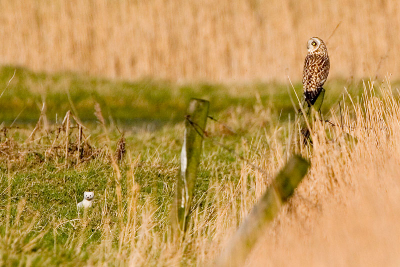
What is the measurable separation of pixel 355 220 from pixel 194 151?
108 cm

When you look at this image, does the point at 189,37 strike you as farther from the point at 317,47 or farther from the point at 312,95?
the point at 312,95

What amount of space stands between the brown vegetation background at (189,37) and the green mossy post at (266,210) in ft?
37.9

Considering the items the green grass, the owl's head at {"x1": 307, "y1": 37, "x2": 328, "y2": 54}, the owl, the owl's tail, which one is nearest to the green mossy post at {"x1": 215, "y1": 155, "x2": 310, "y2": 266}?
the owl

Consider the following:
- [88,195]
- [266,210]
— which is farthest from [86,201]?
[266,210]

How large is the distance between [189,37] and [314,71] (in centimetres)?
1068

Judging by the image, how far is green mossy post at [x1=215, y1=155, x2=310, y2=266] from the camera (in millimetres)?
3533

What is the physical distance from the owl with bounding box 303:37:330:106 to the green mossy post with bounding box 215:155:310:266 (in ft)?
5.75

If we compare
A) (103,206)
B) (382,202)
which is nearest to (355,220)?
(382,202)

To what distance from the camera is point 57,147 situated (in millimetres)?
7707

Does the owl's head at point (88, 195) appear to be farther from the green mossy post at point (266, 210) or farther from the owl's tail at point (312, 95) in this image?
the green mossy post at point (266, 210)

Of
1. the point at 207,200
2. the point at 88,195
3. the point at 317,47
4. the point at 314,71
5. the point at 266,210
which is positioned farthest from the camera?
the point at 88,195

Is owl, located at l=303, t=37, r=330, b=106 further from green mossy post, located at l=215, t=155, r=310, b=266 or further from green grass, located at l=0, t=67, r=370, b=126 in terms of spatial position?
green grass, located at l=0, t=67, r=370, b=126

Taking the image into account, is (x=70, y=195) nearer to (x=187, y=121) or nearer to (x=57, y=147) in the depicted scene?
(x=57, y=147)

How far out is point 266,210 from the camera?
11.7 feet
